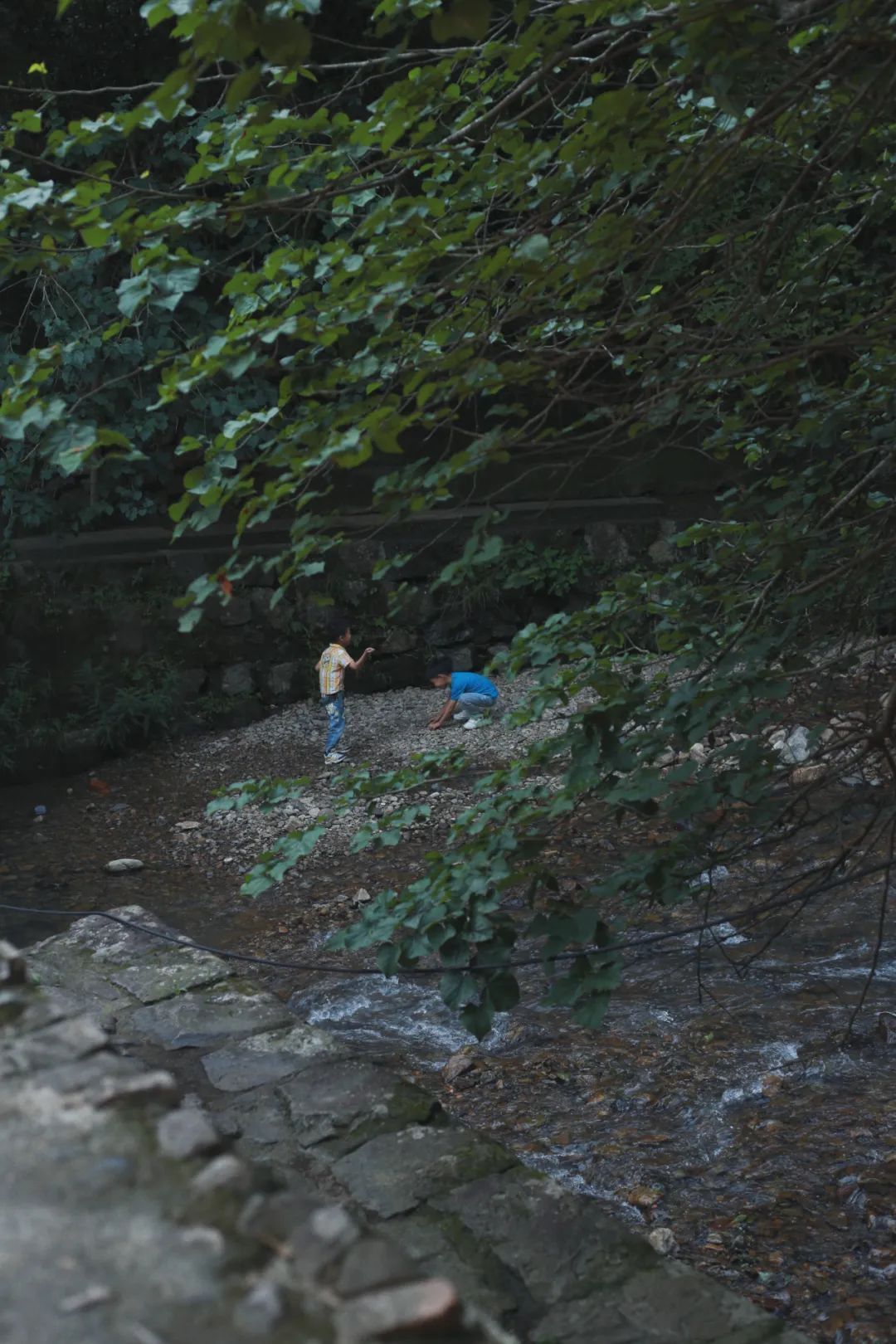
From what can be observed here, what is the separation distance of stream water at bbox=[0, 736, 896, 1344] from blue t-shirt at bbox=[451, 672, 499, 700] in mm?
1959

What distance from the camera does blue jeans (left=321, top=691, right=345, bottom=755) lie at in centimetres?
814

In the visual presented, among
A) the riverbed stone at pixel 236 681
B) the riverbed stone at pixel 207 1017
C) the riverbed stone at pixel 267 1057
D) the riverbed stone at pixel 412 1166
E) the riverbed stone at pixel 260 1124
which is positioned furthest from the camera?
the riverbed stone at pixel 236 681

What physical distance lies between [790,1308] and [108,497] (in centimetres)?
736

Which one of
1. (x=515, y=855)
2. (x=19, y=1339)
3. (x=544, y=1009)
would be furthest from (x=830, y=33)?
(x=544, y=1009)

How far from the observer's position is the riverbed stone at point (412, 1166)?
267 centimetres

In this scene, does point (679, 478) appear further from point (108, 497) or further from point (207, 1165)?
point (207, 1165)

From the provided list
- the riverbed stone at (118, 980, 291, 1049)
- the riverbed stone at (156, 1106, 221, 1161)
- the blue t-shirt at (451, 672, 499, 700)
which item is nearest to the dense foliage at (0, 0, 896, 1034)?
the riverbed stone at (118, 980, 291, 1049)

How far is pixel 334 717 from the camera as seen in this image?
8.19m

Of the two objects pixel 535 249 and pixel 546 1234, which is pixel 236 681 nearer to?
pixel 546 1234

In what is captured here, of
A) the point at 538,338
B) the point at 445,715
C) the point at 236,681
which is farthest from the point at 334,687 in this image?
the point at 538,338

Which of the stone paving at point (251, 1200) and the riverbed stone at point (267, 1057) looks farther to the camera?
the riverbed stone at point (267, 1057)

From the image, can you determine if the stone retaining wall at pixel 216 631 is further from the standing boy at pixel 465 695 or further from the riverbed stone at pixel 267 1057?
the riverbed stone at pixel 267 1057

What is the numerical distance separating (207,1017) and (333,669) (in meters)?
4.60

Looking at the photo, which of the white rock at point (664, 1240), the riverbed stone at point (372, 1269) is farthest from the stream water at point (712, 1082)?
the riverbed stone at point (372, 1269)
